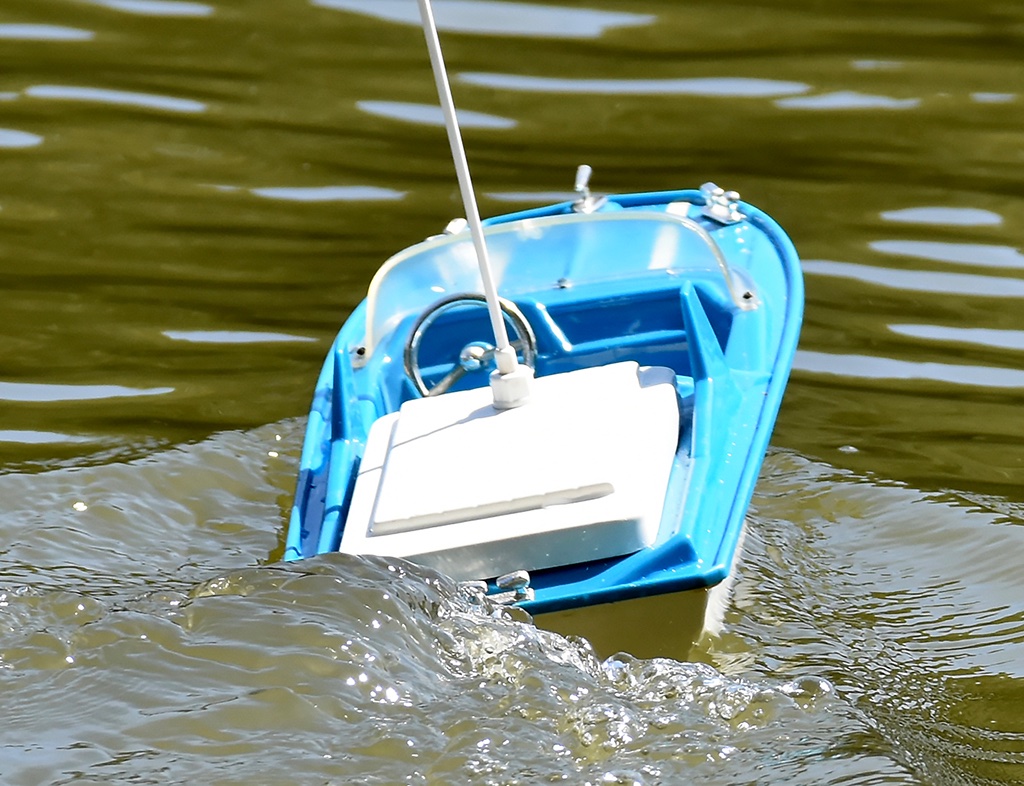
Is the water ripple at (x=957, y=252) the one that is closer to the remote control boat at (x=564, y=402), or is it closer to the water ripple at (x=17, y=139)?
the remote control boat at (x=564, y=402)

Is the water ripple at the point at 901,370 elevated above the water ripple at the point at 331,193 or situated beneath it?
situated beneath

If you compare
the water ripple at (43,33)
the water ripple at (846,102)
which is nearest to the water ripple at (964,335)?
the water ripple at (846,102)

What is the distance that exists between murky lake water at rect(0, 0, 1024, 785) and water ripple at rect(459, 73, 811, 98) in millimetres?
26

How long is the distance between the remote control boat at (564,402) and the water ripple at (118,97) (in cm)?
335

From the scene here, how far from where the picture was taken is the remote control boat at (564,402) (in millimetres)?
3381

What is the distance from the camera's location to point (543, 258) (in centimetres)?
489

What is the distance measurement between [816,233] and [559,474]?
10.8ft

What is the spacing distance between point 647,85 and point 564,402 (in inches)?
174

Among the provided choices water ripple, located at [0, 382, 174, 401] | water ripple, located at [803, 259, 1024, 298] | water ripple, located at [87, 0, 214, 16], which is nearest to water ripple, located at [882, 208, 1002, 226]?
water ripple, located at [803, 259, 1024, 298]

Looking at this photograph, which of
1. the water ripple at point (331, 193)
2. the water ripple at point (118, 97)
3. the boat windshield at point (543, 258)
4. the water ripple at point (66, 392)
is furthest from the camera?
the water ripple at point (118, 97)

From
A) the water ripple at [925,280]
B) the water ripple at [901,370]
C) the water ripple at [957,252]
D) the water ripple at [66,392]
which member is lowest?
the water ripple at [66,392]

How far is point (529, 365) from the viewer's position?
4117 millimetres

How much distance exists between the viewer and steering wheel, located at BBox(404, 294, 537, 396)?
163 inches

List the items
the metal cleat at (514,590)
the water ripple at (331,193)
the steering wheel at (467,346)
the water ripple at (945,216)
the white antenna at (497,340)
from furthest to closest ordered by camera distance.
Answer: the water ripple at (331,193) < the water ripple at (945,216) < the steering wheel at (467,346) < the white antenna at (497,340) < the metal cleat at (514,590)
